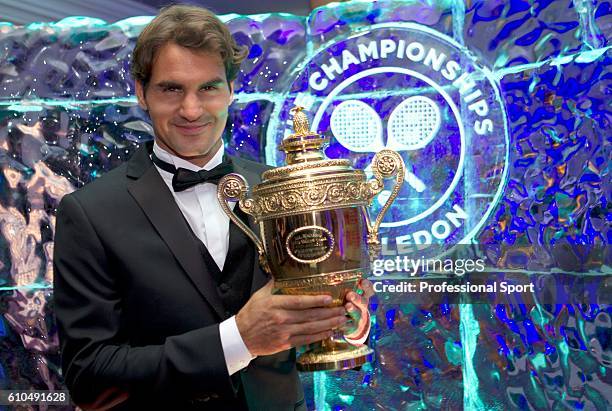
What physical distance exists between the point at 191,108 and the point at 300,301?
1.77 feet

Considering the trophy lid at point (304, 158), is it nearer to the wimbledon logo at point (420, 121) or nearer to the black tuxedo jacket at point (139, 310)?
the black tuxedo jacket at point (139, 310)

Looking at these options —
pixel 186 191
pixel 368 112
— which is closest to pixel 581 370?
pixel 368 112

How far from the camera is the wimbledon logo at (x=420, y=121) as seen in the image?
2.74 meters

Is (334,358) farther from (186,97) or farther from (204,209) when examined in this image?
(186,97)

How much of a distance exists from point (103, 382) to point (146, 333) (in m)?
0.14

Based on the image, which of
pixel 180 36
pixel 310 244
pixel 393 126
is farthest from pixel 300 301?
pixel 393 126

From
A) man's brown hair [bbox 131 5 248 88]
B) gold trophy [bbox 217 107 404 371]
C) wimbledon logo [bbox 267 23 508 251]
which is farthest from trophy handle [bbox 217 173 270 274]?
wimbledon logo [bbox 267 23 508 251]

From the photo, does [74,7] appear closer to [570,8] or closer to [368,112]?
[368,112]

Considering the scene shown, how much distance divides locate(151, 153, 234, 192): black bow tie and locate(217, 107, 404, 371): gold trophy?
0.18 meters

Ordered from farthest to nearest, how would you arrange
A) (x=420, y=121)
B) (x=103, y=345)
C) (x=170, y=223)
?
(x=420, y=121) < (x=170, y=223) < (x=103, y=345)

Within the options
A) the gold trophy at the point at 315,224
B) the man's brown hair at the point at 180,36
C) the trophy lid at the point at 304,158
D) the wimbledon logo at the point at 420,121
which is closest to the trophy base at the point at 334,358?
the gold trophy at the point at 315,224

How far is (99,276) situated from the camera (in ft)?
5.48

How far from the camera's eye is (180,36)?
1.74m

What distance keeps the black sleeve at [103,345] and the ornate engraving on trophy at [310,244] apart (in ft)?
0.77
